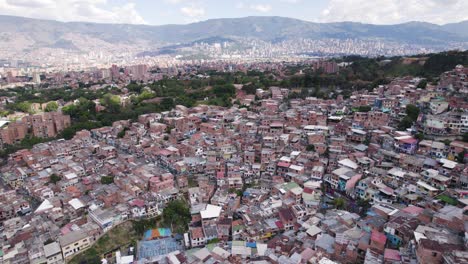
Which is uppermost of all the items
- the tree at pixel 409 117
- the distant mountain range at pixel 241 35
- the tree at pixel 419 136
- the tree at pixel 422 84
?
the distant mountain range at pixel 241 35

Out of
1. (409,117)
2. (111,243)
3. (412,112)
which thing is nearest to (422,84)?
(412,112)

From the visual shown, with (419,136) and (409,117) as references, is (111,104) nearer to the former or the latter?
(409,117)

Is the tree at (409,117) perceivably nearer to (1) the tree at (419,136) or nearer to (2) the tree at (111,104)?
(1) the tree at (419,136)

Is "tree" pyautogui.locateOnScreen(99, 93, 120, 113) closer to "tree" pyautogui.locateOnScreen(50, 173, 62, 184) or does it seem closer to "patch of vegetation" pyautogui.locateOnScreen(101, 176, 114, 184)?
"tree" pyautogui.locateOnScreen(50, 173, 62, 184)

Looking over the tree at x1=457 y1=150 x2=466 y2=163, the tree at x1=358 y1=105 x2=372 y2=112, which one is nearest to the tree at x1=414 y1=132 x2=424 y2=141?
the tree at x1=457 y1=150 x2=466 y2=163

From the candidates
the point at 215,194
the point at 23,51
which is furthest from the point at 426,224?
the point at 23,51

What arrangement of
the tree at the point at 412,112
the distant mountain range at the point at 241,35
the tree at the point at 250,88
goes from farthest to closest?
the distant mountain range at the point at 241,35
the tree at the point at 250,88
the tree at the point at 412,112

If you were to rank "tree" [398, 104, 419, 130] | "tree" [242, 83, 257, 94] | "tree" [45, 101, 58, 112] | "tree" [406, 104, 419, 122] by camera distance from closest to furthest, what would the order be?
"tree" [398, 104, 419, 130]
"tree" [406, 104, 419, 122]
"tree" [45, 101, 58, 112]
"tree" [242, 83, 257, 94]

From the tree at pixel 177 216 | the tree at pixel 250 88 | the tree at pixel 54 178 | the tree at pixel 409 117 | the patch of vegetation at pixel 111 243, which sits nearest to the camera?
the patch of vegetation at pixel 111 243

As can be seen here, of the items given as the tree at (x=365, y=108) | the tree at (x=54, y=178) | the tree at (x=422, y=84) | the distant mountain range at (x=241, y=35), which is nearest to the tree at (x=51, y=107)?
the tree at (x=54, y=178)
